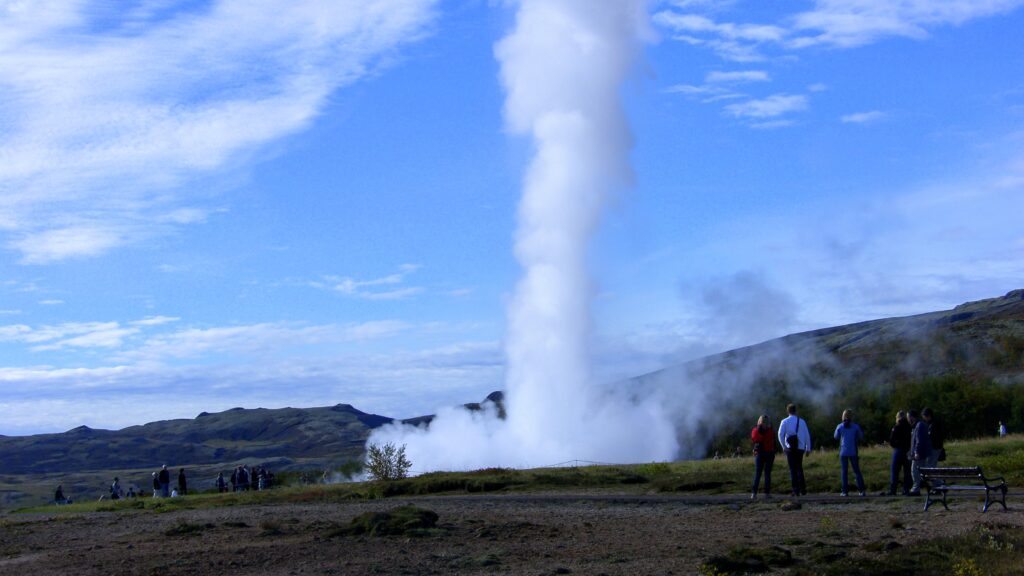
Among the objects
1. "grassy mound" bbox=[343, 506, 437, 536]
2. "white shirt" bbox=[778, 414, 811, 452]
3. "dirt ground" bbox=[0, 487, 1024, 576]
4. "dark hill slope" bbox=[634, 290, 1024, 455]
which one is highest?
"dark hill slope" bbox=[634, 290, 1024, 455]

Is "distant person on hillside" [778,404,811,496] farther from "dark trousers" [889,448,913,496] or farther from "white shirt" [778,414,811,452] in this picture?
"dark trousers" [889,448,913,496]

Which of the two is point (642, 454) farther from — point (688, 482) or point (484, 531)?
point (484, 531)

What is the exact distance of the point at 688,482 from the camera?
2761 centimetres

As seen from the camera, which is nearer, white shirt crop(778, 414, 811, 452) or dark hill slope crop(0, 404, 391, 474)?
white shirt crop(778, 414, 811, 452)

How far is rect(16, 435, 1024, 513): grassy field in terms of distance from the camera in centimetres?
2631

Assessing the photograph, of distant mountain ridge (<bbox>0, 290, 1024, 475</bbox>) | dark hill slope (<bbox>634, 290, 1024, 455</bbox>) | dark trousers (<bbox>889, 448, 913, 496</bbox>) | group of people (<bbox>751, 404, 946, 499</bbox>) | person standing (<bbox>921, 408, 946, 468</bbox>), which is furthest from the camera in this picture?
distant mountain ridge (<bbox>0, 290, 1024, 475</bbox>)

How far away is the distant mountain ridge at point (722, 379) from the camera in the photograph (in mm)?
75069

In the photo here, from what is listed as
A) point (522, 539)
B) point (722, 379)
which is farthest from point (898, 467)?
point (722, 379)

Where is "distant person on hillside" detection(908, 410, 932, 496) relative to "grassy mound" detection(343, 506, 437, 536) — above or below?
above

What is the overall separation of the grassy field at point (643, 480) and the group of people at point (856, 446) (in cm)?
144

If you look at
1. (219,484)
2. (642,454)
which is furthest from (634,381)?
(219,484)

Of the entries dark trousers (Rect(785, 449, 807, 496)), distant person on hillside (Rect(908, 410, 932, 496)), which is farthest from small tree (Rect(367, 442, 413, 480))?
distant person on hillside (Rect(908, 410, 932, 496))

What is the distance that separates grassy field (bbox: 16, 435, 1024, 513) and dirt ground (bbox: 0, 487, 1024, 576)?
8.55 ft

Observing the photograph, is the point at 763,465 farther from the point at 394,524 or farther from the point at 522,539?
the point at 394,524
